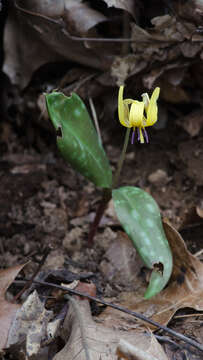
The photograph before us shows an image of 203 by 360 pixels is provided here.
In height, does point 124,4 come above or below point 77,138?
above

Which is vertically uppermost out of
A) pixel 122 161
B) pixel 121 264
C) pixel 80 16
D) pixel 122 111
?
pixel 80 16

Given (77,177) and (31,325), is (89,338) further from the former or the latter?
(77,177)

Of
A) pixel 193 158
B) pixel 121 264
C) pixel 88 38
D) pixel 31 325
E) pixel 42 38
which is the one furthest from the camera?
pixel 193 158

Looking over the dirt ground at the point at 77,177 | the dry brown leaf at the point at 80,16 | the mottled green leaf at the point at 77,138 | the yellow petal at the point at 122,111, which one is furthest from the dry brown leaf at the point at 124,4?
the yellow petal at the point at 122,111

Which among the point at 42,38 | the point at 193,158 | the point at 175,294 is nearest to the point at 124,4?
the point at 42,38

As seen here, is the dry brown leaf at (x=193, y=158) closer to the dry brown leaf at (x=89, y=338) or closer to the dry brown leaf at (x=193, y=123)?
the dry brown leaf at (x=193, y=123)

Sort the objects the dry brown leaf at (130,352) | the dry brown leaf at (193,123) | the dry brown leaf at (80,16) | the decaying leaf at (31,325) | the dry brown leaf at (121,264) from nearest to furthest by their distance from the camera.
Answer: the dry brown leaf at (130,352) → the decaying leaf at (31,325) → the dry brown leaf at (121,264) → the dry brown leaf at (80,16) → the dry brown leaf at (193,123)
